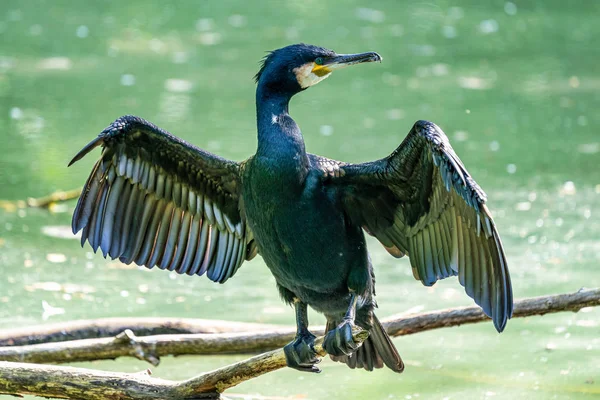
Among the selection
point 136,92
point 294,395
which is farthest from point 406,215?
point 136,92

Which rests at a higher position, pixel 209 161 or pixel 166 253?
pixel 209 161

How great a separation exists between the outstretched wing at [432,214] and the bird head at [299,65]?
17.4 inches

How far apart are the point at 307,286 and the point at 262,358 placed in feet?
1.93

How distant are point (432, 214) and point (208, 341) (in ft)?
4.95

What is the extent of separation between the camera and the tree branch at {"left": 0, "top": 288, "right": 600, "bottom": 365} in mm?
5340

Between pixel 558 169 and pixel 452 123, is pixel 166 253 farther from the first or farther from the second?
pixel 452 123

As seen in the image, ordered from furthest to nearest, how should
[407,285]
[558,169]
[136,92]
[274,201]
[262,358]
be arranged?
[136,92], [558,169], [407,285], [274,201], [262,358]

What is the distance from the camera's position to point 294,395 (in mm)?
5496

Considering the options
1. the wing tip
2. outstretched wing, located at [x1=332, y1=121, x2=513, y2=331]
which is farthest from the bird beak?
the wing tip

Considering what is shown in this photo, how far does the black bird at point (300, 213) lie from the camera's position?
449 centimetres

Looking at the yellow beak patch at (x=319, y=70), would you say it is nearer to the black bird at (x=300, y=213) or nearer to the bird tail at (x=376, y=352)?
the black bird at (x=300, y=213)

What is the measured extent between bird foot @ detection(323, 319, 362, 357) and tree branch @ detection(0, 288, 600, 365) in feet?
3.06

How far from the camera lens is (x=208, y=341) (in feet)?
18.2

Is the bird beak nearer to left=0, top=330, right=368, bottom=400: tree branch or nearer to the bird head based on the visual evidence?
the bird head
